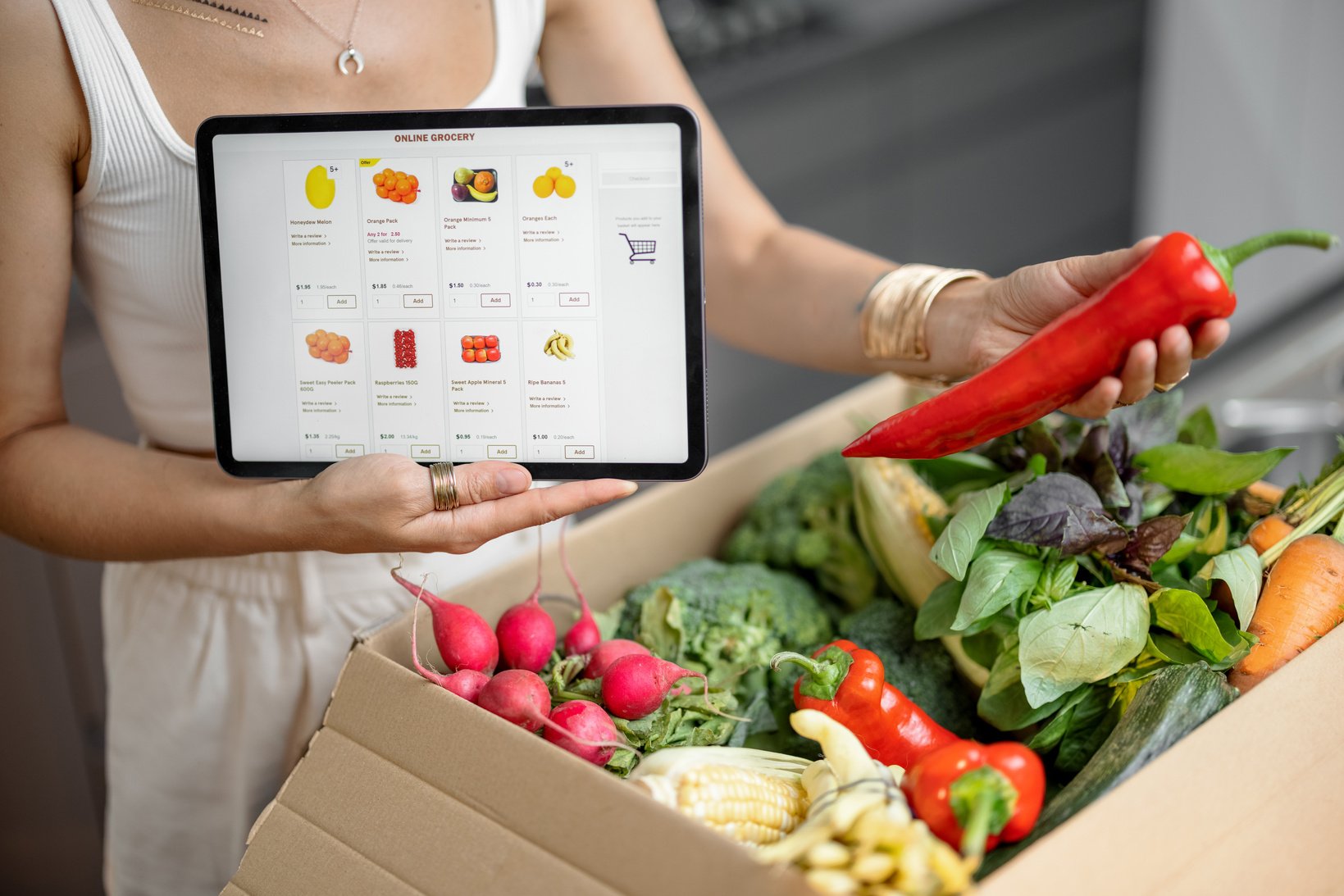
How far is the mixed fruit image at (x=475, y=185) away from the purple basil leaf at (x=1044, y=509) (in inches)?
19.8

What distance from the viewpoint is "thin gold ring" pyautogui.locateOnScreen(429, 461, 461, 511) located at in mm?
822

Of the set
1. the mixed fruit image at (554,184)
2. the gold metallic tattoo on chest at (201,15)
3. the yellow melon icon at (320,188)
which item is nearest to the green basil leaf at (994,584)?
the mixed fruit image at (554,184)

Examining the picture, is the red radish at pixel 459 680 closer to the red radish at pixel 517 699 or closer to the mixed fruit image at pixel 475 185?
the red radish at pixel 517 699

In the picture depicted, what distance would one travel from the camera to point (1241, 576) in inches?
34.4

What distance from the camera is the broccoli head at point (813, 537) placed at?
118 cm

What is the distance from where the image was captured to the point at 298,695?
3.74 ft

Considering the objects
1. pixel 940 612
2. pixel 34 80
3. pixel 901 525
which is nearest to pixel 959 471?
pixel 901 525

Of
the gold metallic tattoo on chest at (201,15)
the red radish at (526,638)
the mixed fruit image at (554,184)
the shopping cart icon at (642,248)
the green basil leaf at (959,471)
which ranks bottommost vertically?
the red radish at (526,638)

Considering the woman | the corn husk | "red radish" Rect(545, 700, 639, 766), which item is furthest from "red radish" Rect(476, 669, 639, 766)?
the corn husk

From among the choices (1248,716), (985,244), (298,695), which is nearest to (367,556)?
(298,695)

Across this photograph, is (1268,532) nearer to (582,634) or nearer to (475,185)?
(582,634)

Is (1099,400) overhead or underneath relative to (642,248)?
underneath

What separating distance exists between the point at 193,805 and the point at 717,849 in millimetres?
776

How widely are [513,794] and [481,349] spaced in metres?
0.34
